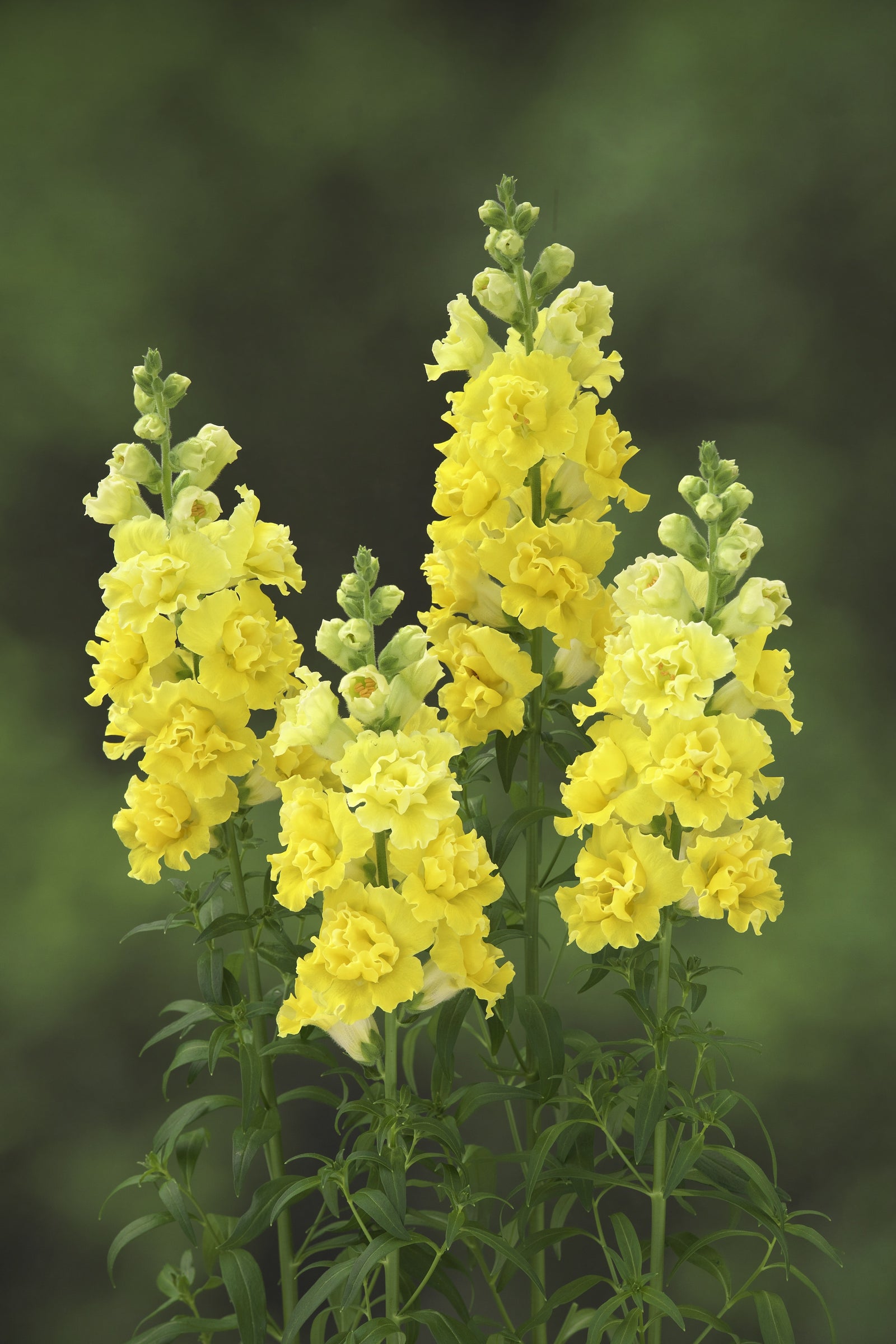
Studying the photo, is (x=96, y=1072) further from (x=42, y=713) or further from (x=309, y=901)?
(x=309, y=901)

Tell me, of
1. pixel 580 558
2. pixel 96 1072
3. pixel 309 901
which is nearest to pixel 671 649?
pixel 580 558

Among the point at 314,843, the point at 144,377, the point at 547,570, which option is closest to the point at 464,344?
the point at 547,570

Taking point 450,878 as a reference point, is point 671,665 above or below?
above

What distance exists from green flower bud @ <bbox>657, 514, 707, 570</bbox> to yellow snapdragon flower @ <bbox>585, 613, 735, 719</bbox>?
0.15m

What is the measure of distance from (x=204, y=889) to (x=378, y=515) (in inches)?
62.8

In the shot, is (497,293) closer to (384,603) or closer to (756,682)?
(384,603)

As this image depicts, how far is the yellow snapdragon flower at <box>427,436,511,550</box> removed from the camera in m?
2.66

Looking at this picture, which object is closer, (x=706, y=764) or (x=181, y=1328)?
(x=706, y=764)

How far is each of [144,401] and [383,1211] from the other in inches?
61.0

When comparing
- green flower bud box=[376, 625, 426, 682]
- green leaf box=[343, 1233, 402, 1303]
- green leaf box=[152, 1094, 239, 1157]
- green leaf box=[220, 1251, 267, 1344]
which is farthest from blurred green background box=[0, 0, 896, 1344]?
green flower bud box=[376, 625, 426, 682]

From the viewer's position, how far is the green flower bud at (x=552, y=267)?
2.66 metres

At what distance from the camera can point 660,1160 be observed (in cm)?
262

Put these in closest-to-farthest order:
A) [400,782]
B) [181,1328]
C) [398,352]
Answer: [400,782]
[181,1328]
[398,352]

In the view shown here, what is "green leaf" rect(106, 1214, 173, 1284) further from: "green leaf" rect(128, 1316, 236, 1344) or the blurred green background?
the blurred green background
